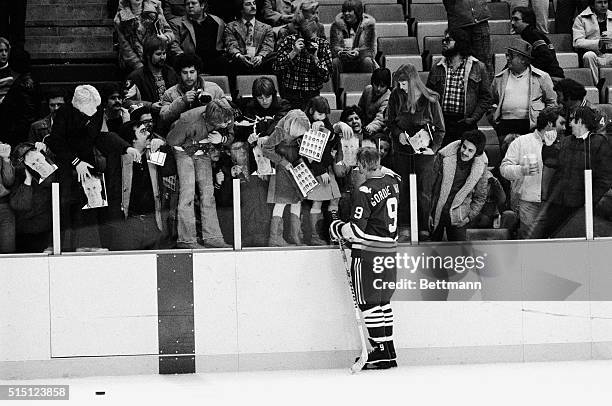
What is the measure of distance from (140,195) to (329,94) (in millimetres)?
2805

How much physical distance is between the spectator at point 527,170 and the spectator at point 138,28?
Result: 3051 mm

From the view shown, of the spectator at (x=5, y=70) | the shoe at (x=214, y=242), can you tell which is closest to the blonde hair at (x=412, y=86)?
the shoe at (x=214, y=242)

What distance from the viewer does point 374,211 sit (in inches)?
304

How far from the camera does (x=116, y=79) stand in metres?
10.5

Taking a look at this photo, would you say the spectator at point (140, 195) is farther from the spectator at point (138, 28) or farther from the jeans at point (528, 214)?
the jeans at point (528, 214)

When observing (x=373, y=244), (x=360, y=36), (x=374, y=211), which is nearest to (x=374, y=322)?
(x=373, y=244)

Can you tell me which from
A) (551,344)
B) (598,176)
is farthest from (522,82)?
(551,344)

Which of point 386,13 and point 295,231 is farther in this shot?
point 386,13

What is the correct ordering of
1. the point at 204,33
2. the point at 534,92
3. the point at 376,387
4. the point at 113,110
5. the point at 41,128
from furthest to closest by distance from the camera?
the point at 204,33 → the point at 534,92 → the point at 113,110 → the point at 41,128 → the point at 376,387

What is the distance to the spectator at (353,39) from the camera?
33.0 ft

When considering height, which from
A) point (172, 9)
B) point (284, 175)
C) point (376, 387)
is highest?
point (172, 9)

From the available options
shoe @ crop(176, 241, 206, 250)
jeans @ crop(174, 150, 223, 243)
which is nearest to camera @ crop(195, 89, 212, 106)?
jeans @ crop(174, 150, 223, 243)

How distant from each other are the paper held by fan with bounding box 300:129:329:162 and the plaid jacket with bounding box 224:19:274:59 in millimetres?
2172

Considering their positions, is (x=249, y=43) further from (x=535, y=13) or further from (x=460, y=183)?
(x=460, y=183)
